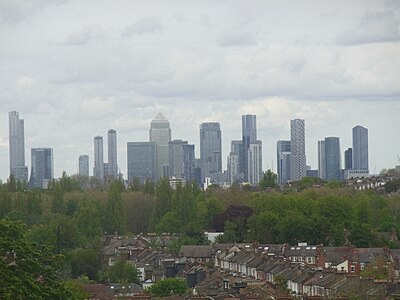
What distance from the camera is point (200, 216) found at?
102125 mm

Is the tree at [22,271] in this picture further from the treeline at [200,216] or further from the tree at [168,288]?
the treeline at [200,216]

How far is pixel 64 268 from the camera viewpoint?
68438 millimetres

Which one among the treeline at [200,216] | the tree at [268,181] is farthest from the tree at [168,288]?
the tree at [268,181]

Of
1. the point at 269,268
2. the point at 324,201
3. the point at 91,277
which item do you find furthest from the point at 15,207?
the point at 269,268

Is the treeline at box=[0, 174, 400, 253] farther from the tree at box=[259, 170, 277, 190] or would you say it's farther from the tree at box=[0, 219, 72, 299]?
the tree at box=[0, 219, 72, 299]

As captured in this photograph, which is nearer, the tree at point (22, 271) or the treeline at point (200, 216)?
the tree at point (22, 271)

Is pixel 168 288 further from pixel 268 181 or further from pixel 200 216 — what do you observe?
pixel 268 181

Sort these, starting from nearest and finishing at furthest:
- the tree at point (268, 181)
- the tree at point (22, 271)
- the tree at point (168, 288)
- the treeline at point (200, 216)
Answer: the tree at point (22, 271), the tree at point (168, 288), the treeline at point (200, 216), the tree at point (268, 181)

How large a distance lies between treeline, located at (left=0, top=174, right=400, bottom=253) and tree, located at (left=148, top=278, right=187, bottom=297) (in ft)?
60.9

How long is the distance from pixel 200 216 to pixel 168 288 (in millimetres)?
44036

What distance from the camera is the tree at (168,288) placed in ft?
189

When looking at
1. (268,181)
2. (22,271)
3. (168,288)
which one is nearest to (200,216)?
(168,288)

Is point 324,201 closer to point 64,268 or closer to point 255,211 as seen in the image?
point 255,211

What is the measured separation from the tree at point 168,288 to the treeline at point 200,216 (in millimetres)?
18552
